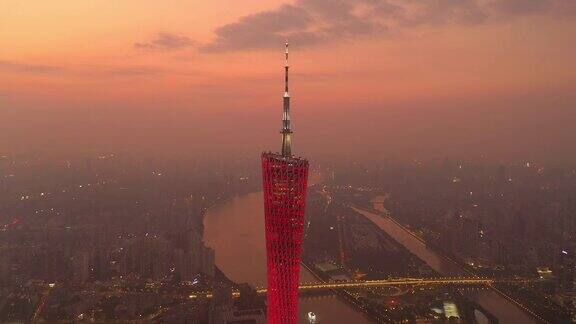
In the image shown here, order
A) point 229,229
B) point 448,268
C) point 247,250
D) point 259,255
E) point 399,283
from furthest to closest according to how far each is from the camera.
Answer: point 229,229
point 247,250
point 259,255
point 448,268
point 399,283

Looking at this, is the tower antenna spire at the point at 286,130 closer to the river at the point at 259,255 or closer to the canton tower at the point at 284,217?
the canton tower at the point at 284,217

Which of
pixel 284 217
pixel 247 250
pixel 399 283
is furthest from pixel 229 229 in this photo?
pixel 284 217

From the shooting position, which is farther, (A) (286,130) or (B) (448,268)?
(B) (448,268)

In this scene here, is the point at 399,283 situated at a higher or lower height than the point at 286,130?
lower

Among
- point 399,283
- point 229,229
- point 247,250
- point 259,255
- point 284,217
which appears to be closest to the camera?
point 284,217

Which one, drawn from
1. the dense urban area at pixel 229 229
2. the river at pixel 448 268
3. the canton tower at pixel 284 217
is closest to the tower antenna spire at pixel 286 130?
the canton tower at pixel 284 217

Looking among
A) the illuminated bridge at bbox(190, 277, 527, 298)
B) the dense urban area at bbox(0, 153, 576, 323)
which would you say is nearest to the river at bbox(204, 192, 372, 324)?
the dense urban area at bbox(0, 153, 576, 323)

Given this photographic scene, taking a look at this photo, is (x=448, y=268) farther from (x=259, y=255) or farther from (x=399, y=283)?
(x=259, y=255)
